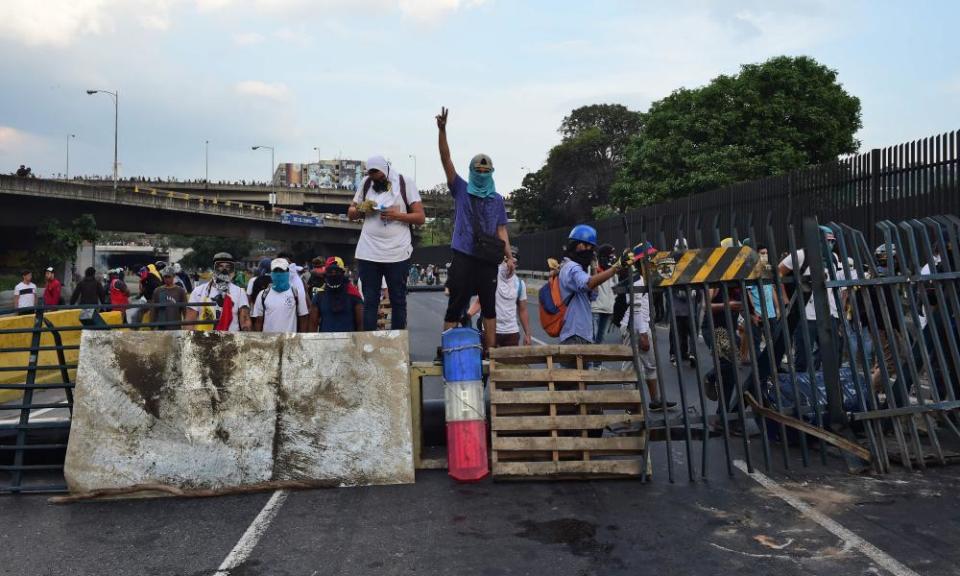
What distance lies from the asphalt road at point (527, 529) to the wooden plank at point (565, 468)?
10 cm

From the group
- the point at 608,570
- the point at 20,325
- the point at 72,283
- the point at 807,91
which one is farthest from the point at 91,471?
the point at 72,283

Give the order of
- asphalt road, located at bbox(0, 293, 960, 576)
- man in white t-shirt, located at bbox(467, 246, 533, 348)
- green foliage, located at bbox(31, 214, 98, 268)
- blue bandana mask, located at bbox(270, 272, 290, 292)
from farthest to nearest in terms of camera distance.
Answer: green foliage, located at bbox(31, 214, 98, 268) → man in white t-shirt, located at bbox(467, 246, 533, 348) → blue bandana mask, located at bbox(270, 272, 290, 292) → asphalt road, located at bbox(0, 293, 960, 576)

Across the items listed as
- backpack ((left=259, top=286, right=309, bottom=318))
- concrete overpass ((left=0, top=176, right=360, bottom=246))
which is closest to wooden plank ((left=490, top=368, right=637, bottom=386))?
backpack ((left=259, top=286, right=309, bottom=318))

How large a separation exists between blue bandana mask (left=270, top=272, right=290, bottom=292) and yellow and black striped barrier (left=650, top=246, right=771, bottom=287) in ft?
16.1

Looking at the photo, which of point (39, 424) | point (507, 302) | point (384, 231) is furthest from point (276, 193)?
point (39, 424)

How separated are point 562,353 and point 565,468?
2.95 ft

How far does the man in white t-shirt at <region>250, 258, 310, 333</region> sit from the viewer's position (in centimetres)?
978

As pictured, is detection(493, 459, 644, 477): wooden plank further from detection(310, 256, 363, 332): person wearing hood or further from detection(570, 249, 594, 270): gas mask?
detection(310, 256, 363, 332): person wearing hood

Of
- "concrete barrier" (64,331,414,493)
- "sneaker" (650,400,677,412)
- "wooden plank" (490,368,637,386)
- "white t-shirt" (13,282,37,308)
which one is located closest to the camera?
"concrete barrier" (64,331,414,493)

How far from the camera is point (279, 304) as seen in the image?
32.1 ft

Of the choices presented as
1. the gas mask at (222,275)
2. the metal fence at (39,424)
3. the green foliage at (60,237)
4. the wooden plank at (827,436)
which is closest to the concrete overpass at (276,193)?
the green foliage at (60,237)

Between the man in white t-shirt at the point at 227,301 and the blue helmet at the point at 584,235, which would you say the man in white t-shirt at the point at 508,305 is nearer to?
the blue helmet at the point at 584,235

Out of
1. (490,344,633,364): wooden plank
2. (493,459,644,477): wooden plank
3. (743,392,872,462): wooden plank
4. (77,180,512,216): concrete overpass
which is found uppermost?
(77,180,512,216): concrete overpass

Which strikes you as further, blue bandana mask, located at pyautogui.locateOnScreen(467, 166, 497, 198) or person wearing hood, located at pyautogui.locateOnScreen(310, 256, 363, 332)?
person wearing hood, located at pyautogui.locateOnScreen(310, 256, 363, 332)
